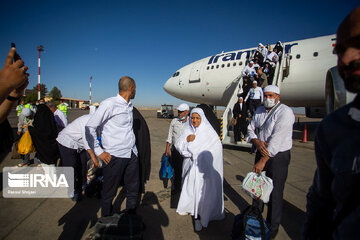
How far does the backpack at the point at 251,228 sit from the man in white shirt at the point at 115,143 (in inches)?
58.1

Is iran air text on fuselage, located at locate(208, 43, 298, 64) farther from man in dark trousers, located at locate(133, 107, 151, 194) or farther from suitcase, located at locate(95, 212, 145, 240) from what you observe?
suitcase, located at locate(95, 212, 145, 240)

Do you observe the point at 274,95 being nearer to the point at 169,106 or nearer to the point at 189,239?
the point at 189,239

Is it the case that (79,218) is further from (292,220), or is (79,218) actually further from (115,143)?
(292,220)

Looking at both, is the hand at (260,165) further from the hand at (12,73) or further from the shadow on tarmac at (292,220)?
the hand at (12,73)

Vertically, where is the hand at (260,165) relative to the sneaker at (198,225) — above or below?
above

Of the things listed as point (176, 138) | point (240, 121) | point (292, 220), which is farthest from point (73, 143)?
point (240, 121)

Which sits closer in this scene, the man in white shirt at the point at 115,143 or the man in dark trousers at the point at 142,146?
the man in white shirt at the point at 115,143

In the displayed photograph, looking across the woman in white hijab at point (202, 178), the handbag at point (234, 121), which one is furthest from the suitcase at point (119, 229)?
the handbag at point (234, 121)

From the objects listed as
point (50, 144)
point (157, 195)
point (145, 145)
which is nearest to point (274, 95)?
point (145, 145)

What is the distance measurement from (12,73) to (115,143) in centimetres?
146

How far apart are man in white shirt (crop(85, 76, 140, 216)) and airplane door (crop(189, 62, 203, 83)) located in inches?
433

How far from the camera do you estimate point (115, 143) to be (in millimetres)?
2490

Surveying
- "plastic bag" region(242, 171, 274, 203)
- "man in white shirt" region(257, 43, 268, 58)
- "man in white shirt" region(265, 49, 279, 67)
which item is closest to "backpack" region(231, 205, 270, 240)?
"plastic bag" region(242, 171, 274, 203)

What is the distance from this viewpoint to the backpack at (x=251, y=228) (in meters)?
2.10
